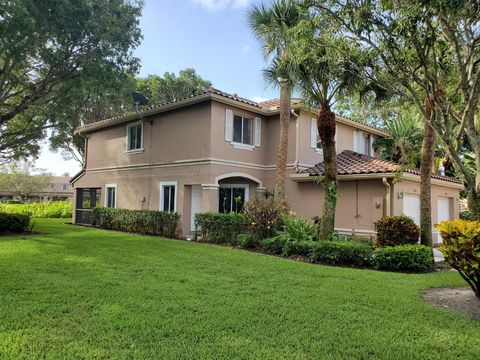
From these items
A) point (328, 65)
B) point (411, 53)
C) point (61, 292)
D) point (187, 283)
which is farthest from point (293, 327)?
point (328, 65)

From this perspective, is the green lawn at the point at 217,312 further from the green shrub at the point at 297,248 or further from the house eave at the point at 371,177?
the house eave at the point at 371,177

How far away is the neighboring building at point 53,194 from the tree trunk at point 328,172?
214 feet

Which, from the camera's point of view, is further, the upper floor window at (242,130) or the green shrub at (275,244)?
the upper floor window at (242,130)

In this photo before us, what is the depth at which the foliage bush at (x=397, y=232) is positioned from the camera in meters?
11.6

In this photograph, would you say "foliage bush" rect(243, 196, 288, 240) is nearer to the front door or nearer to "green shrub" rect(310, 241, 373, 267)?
"green shrub" rect(310, 241, 373, 267)

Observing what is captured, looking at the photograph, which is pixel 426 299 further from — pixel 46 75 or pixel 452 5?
pixel 46 75

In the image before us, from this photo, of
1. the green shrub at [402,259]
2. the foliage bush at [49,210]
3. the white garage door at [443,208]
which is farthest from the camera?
the foliage bush at [49,210]

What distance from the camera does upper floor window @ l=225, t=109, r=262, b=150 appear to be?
16250 millimetres

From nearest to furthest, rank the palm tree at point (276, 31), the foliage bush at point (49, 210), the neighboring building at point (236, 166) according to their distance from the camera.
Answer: the palm tree at point (276, 31)
the neighboring building at point (236, 166)
the foliage bush at point (49, 210)

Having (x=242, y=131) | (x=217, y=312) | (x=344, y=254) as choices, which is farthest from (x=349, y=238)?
(x=217, y=312)

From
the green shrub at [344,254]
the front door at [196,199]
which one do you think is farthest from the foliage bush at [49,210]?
the green shrub at [344,254]

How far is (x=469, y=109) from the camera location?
7777 mm

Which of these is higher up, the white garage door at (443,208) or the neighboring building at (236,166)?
the neighboring building at (236,166)

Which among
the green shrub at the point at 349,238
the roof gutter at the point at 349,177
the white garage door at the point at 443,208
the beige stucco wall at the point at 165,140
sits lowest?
the green shrub at the point at 349,238
